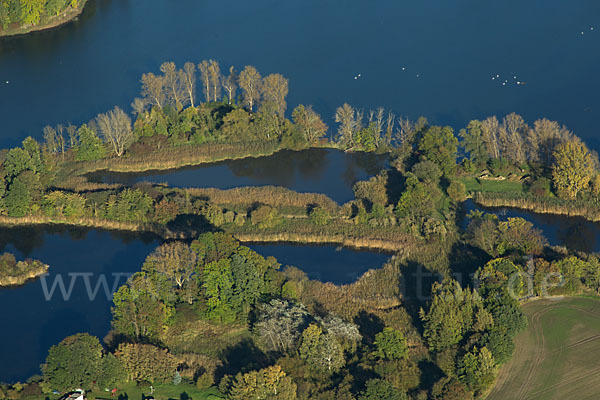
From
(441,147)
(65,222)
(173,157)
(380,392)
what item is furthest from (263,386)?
(173,157)

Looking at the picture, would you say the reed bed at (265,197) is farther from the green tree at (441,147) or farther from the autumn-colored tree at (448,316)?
the autumn-colored tree at (448,316)

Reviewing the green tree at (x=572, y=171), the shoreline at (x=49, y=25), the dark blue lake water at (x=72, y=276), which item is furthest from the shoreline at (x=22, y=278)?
the shoreline at (x=49, y=25)

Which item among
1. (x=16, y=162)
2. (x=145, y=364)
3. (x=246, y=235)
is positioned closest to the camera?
(x=145, y=364)

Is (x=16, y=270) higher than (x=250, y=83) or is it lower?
lower

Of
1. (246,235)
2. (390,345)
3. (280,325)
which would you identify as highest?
(246,235)

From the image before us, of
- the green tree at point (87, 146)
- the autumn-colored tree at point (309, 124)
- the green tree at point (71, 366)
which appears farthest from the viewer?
the autumn-colored tree at point (309, 124)

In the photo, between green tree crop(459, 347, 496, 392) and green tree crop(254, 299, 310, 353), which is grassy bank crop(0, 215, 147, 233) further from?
green tree crop(459, 347, 496, 392)

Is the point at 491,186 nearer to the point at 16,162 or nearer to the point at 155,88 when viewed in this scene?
the point at 155,88
